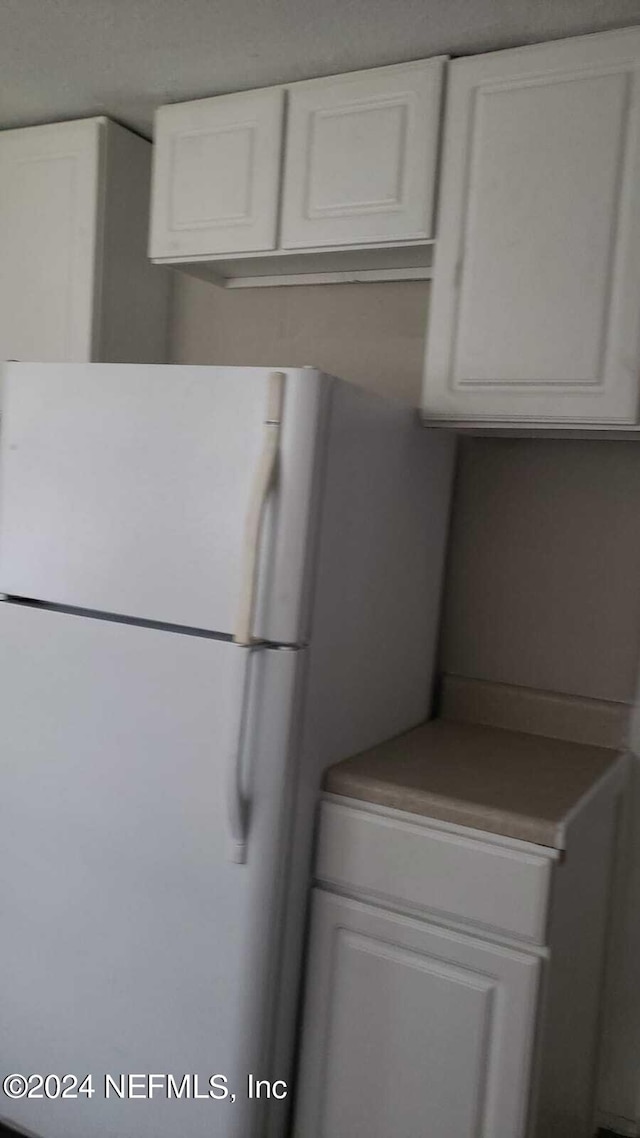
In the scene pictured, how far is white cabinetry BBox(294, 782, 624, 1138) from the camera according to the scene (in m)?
1.38

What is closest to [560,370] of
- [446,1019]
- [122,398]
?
[122,398]

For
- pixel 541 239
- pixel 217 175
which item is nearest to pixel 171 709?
pixel 541 239

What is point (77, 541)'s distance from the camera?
1555 mm

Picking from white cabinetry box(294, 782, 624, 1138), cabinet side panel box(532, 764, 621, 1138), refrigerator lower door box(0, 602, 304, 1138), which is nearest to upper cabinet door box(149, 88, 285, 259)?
refrigerator lower door box(0, 602, 304, 1138)

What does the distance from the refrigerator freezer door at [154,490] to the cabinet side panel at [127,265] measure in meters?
0.62

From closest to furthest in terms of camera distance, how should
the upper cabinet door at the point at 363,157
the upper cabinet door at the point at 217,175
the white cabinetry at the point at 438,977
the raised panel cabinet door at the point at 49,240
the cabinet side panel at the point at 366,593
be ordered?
the white cabinetry at the point at 438,977 → the cabinet side panel at the point at 366,593 → the upper cabinet door at the point at 363,157 → the upper cabinet door at the point at 217,175 → the raised panel cabinet door at the point at 49,240

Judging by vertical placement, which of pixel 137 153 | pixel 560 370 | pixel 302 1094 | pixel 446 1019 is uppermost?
pixel 137 153

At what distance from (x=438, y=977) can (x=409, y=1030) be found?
4.4 inches

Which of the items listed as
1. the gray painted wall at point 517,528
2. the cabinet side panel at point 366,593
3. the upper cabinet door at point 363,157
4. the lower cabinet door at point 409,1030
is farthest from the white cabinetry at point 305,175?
the lower cabinet door at point 409,1030

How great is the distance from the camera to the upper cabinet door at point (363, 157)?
171 centimetres

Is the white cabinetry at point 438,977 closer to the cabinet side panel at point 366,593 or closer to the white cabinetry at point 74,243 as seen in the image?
the cabinet side panel at point 366,593

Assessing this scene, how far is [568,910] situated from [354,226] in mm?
1393

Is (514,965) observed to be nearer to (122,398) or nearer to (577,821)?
(577,821)

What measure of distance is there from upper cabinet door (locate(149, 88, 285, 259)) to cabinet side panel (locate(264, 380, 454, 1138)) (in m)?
0.60
